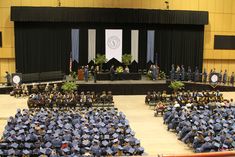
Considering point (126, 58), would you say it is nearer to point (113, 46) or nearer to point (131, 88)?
point (113, 46)

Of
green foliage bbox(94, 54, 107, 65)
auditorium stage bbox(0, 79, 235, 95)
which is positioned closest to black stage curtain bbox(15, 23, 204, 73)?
green foliage bbox(94, 54, 107, 65)

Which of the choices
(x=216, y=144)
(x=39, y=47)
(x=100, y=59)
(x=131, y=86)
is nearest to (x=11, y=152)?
(x=216, y=144)

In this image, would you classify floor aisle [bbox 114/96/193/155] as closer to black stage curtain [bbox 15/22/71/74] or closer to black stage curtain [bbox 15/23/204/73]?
black stage curtain [bbox 15/23/204/73]

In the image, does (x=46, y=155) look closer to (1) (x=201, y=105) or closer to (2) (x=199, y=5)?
(1) (x=201, y=105)

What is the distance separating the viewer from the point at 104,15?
2791 centimetres

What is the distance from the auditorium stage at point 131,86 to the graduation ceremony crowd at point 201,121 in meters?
3.73

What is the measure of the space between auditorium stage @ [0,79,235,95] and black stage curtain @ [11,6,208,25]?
5214 millimetres

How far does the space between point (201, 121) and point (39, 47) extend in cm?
1726

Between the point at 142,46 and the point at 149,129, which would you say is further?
the point at 142,46

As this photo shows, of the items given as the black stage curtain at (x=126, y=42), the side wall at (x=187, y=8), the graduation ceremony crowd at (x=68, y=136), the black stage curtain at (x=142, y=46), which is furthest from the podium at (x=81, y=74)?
the graduation ceremony crowd at (x=68, y=136)

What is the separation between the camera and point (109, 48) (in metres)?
29.6

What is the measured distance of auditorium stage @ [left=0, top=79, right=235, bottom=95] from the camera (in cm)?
2517

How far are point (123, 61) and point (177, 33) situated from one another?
5.55 m

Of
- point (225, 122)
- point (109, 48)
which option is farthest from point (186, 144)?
point (109, 48)
